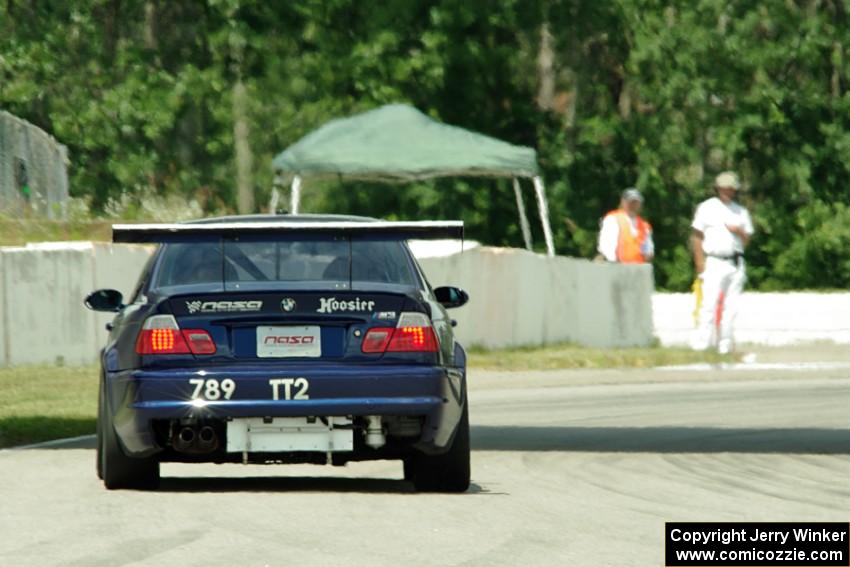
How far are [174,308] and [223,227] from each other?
0.52 m

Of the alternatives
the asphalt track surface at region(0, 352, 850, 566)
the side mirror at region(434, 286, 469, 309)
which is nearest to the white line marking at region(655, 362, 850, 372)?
the asphalt track surface at region(0, 352, 850, 566)

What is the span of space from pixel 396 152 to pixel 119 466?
22243 millimetres

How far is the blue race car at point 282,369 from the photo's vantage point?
10945mm

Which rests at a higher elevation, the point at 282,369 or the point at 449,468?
the point at 282,369

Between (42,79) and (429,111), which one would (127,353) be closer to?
(429,111)

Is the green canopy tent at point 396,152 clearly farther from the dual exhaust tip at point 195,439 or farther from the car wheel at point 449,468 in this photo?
the dual exhaust tip at point 195,439

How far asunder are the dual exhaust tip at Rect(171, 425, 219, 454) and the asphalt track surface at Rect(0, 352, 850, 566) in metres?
0.26

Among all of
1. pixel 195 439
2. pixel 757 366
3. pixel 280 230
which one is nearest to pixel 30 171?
pixel 757 366

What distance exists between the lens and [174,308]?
36.2 feet

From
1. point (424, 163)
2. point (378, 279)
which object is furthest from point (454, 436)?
point (424, 163)

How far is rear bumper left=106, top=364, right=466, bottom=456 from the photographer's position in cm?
1092

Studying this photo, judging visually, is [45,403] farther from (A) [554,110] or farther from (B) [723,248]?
(A) [554,110]

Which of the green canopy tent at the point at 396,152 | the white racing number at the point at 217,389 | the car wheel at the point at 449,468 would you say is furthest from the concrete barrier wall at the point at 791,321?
the white racing number at the point at 217,389

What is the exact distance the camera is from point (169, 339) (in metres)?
11.0
